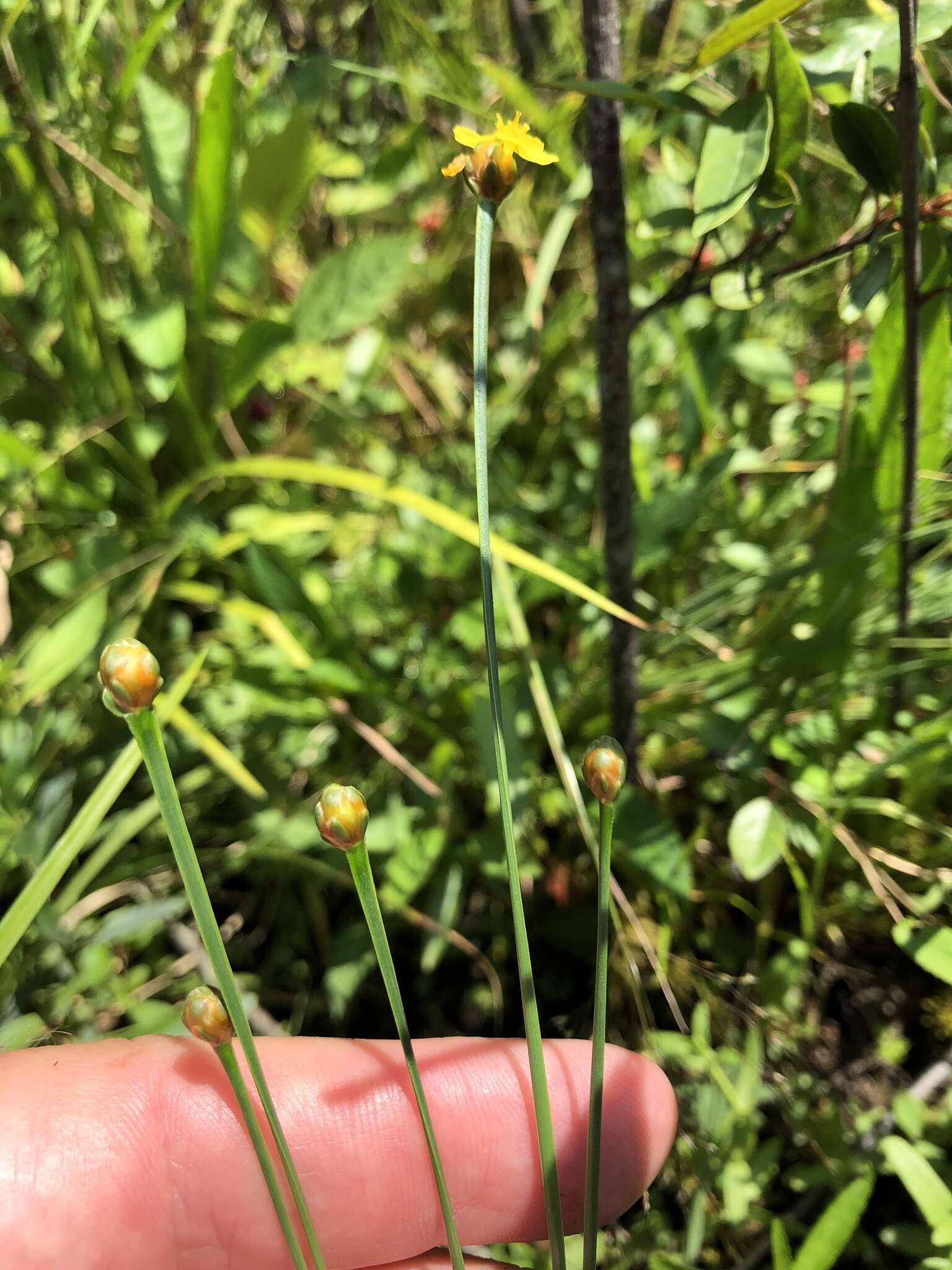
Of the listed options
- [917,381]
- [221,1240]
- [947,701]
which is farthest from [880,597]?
[221,1240]

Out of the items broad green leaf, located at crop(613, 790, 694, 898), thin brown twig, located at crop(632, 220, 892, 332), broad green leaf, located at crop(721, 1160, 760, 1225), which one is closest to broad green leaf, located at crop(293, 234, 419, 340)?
thin brown twig, located at crop(632, 220, 892, 332)

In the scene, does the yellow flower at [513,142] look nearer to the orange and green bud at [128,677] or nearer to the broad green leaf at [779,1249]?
the orange and green bud at [128,677]

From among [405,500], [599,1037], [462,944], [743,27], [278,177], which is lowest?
[462,944]

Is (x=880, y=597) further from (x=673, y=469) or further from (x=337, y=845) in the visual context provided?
(x=337, y=845)

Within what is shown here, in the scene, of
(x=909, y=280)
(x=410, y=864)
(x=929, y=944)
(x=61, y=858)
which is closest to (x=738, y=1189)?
(x=929, y=944)

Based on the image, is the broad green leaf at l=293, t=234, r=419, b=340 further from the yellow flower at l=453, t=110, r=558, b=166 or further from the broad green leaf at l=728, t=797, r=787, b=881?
the broad green leaf at l=728, t=797, r=787, b=881

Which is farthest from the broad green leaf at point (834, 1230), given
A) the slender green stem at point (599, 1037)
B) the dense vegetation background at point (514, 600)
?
the slender green stem at point (599, 1037)

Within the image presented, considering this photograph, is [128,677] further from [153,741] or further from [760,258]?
[760,258]
